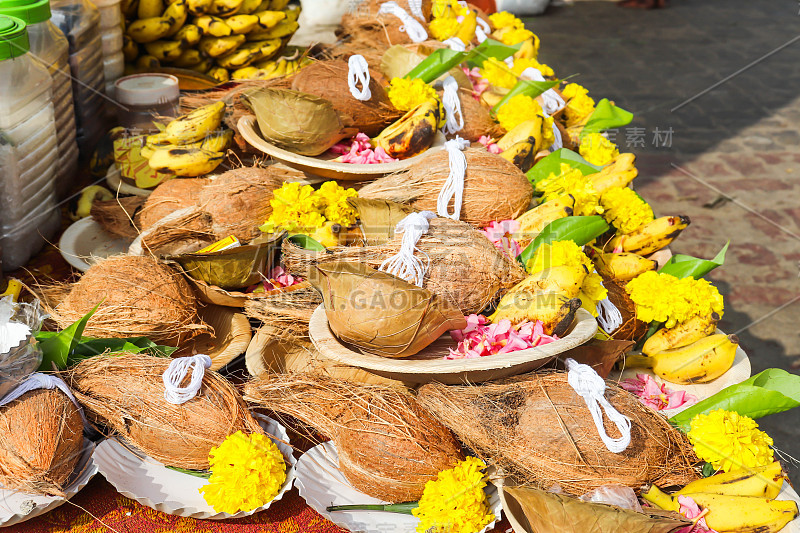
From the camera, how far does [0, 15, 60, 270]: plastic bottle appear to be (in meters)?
2.09

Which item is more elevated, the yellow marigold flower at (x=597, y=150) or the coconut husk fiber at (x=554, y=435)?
the yellow marigold flower at (x=597, y=150)

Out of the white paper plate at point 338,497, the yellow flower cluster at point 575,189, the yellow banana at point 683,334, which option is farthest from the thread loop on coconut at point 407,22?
the white paper plate at point 338,497

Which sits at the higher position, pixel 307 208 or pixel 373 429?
pixel 307 208

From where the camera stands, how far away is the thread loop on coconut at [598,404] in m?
1.39

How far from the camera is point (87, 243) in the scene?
2.33 m

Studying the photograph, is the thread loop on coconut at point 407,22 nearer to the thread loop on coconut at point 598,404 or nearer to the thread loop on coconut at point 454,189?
the thread loop on coconut at point 454,189

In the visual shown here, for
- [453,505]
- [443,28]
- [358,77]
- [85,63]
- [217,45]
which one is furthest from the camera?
[217,45]

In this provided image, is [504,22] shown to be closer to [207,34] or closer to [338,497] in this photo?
[207,34]

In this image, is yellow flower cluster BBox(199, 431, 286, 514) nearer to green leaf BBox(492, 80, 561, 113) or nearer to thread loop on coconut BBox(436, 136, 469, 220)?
thread loop on coconut BBox(436, 136, 469, 220)

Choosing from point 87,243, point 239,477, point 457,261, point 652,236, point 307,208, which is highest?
point 457,261

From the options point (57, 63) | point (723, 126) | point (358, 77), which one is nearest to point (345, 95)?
point (358, 77)

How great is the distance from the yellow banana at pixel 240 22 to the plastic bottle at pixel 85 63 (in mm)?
887

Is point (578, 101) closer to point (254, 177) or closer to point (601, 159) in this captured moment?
point (601, 159)

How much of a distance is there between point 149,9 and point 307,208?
7.19 ft
